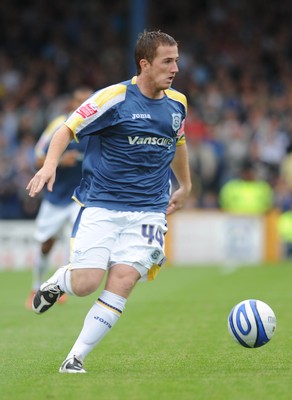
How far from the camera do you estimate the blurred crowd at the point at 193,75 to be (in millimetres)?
22250

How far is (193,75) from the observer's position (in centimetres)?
2495

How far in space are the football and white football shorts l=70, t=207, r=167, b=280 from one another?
77 cm

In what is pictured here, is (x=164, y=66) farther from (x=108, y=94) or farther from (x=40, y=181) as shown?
(x=40, y=181)

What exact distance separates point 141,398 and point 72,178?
23.2 ft

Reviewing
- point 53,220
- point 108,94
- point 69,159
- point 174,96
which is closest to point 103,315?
point 108,94

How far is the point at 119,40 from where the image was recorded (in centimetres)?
2759

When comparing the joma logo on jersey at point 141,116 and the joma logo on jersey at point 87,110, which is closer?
the joma logo on jersey at point 87,110

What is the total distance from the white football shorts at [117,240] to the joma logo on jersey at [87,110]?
2.25 ft

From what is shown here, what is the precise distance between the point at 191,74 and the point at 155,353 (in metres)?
17.2

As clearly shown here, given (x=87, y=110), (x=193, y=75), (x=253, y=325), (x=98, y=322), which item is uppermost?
(x=87, y=110)

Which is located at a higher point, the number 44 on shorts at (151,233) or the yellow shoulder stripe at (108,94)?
the yellow shoulder stripe at (108,94)

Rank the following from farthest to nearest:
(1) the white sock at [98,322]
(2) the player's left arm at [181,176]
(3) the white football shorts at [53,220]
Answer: (3) the white football shorts at [53,220]
(2) the player's left arm at [181,176]
(1) the white sock at [98,322]

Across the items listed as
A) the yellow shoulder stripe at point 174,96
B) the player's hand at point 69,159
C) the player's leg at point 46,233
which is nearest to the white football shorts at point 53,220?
the player's leg at point 46,233

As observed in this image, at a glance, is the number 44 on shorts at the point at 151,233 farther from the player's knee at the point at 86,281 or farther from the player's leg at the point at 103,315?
the player's knee at the point at 86,281
